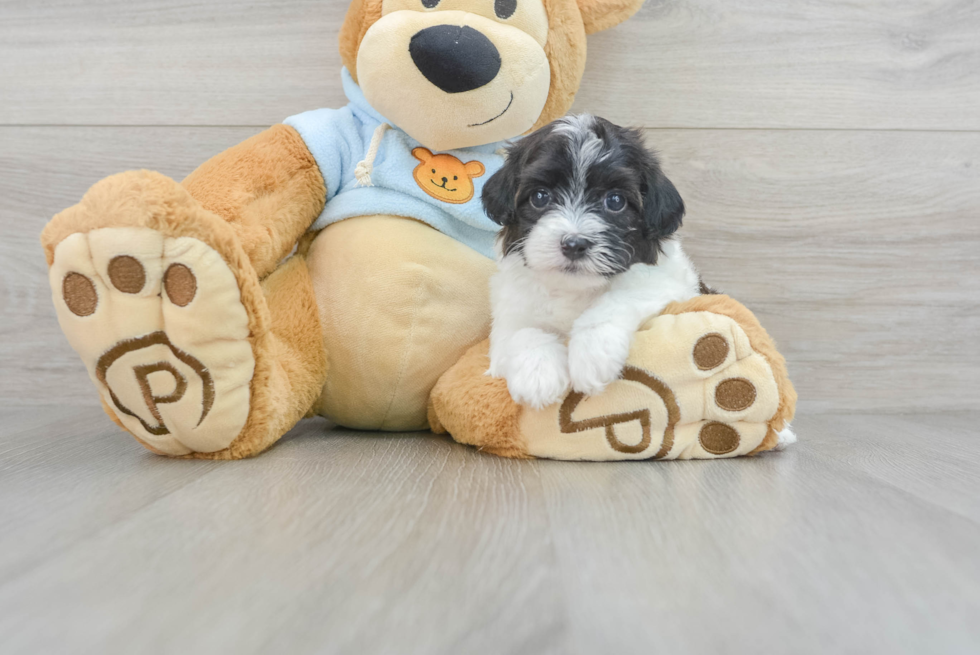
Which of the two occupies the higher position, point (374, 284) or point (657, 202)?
point (657, 202)

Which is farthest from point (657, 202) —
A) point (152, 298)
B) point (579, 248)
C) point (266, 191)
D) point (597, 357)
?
point (152, 298)

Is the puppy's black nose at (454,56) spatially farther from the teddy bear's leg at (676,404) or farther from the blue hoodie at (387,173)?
the teddy bear's leg at (676,404)

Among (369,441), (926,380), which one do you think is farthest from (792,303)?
(369,441)

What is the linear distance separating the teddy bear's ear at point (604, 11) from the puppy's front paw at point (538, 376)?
0.87 metres

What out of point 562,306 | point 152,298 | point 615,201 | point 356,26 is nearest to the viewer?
point 152,298

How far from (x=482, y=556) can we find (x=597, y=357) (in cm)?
51

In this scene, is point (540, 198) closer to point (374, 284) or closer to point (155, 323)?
point (374, 284)

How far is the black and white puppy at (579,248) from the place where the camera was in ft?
4.14

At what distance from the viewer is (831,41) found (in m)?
1.99

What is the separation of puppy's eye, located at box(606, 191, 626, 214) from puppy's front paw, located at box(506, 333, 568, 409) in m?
0.30

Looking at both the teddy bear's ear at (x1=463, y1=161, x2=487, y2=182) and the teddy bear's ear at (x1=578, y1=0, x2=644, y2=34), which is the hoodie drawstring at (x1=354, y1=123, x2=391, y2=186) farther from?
the teddy bear's ear at (x1=578, y1=0, x2=644, y2=34)

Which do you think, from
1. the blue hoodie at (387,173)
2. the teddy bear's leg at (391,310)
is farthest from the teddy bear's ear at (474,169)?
the teddy bear's leg at (391,310)

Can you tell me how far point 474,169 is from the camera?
5.40 ft

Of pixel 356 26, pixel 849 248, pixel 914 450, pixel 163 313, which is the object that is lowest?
pixel 914 450
